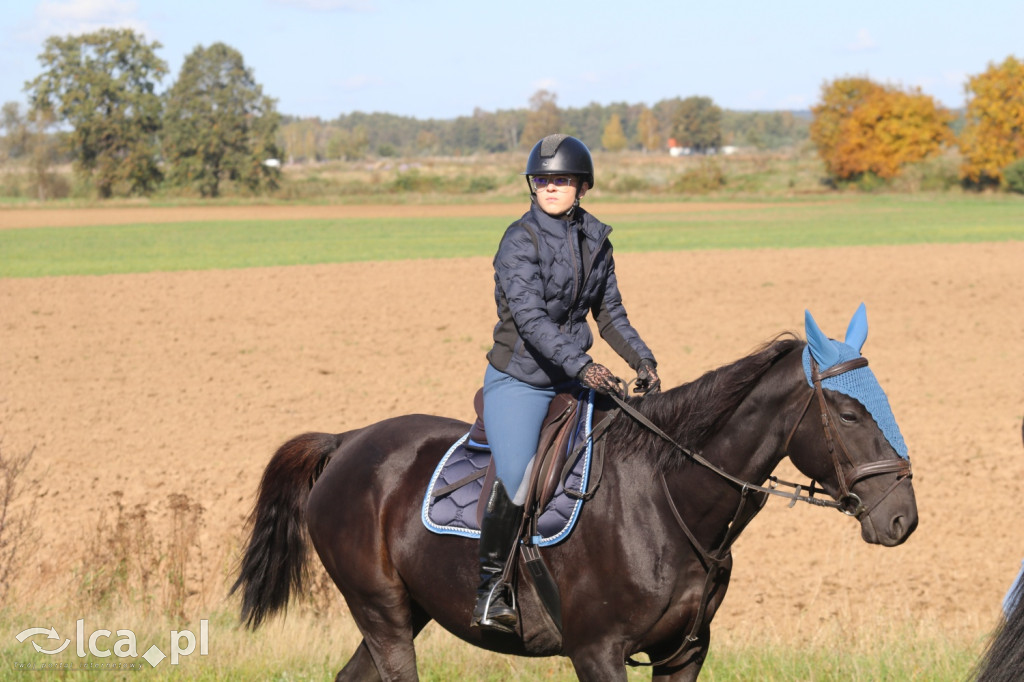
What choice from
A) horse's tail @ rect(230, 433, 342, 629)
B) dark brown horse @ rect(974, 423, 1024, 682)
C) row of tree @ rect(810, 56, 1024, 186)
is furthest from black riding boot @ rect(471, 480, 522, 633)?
row of tree @ rect(810, 56, 1024, 186)

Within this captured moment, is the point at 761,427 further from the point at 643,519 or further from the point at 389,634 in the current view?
the point at 389,634

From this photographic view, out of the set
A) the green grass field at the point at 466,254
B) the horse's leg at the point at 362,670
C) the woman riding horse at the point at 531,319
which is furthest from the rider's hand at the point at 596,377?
the green grass field at the point at 466,254

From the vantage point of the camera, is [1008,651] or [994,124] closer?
[1008,651]

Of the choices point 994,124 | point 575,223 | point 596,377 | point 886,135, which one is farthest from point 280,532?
point 886,135

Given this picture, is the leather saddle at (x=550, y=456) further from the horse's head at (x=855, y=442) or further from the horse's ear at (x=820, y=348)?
the horse's ear at (x=820, y=348)

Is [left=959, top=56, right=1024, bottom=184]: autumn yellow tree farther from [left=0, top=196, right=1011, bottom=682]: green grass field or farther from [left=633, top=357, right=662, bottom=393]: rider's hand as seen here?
[left=633, top=357, right=662, bottom=393]: rider's hand

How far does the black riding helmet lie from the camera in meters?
4.54

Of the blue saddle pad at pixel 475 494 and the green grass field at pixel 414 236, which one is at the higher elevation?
the blue saddle pad at pixel 475 494

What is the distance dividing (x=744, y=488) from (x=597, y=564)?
0.72 metres

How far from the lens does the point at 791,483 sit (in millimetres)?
4223

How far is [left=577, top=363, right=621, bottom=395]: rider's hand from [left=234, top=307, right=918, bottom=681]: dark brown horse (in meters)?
0.36

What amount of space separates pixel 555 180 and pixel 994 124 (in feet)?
270

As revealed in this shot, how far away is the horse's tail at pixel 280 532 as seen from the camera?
5.77 m

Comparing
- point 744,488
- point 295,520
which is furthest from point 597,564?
point 295,520
